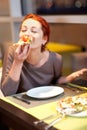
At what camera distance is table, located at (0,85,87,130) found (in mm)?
1038

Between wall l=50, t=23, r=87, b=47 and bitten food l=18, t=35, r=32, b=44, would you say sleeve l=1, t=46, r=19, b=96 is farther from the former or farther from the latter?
wall l=50, t=23, r=87, b=47

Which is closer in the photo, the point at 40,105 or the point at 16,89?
the point at 40,105

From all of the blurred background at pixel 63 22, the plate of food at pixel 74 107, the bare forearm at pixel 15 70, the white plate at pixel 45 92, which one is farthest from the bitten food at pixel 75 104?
the blurred background at pixel 63 22

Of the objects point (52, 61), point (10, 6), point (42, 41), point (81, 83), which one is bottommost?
point (81, 83)

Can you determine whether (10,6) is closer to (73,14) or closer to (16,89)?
(73,14)

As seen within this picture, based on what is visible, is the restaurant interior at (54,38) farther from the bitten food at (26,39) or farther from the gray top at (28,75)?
the bitten food at (26,39)

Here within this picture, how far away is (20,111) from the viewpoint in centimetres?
113

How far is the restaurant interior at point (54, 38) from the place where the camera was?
3.49ft

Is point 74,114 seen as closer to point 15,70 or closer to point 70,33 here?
point 15,70

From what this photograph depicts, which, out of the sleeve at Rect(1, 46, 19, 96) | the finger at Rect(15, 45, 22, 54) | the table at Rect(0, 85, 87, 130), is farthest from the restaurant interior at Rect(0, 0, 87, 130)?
the finger at Rect(15, 45, 22, 54)

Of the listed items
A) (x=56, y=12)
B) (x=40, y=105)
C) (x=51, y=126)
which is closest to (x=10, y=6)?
(x=56, y=12)

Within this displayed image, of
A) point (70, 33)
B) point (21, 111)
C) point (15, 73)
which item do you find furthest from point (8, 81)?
point (70, 33)

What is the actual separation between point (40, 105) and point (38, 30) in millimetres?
491

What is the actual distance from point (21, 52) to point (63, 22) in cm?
63
